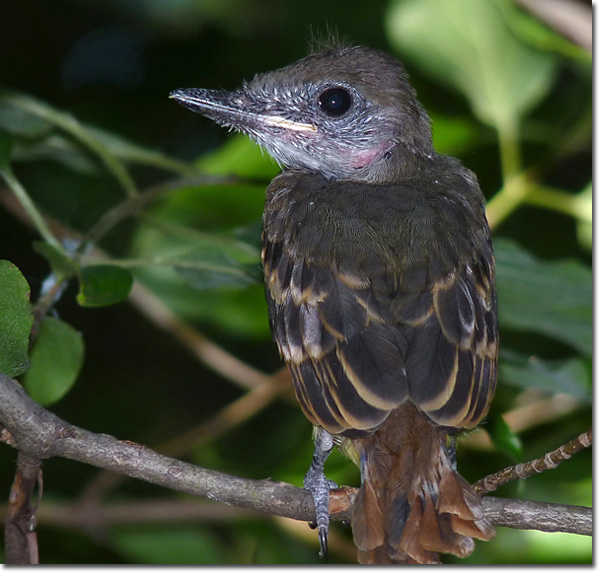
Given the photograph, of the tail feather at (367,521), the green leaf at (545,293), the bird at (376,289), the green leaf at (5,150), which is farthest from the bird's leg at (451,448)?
the green leaf at (5,150)

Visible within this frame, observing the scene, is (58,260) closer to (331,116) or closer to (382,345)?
(382,345)

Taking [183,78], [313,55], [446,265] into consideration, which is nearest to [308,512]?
[446,265]

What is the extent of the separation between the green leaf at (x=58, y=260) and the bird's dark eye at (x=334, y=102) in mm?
1288

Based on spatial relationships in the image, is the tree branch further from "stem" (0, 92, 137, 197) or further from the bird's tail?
"stem" (0, 92, 137, 197)

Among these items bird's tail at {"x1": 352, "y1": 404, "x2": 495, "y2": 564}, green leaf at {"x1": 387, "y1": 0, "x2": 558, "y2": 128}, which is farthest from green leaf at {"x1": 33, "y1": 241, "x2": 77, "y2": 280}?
green leaf at {"x1": 387, "y1": 0, "x2": 558, "y2": 128}

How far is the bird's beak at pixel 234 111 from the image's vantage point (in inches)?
135

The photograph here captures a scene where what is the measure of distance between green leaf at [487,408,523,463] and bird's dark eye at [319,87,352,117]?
1.38 m

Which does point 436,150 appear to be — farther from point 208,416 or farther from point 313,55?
point 208,416

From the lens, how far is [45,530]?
4219 mm

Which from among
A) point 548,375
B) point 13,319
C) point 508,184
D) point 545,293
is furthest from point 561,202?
point 13,319

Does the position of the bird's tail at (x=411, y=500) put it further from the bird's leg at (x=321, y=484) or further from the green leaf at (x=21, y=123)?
the green leaf at (x=21, y=123)

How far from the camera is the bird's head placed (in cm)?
352

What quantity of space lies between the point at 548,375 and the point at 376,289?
3.03 feet

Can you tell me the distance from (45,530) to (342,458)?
5.88ft
